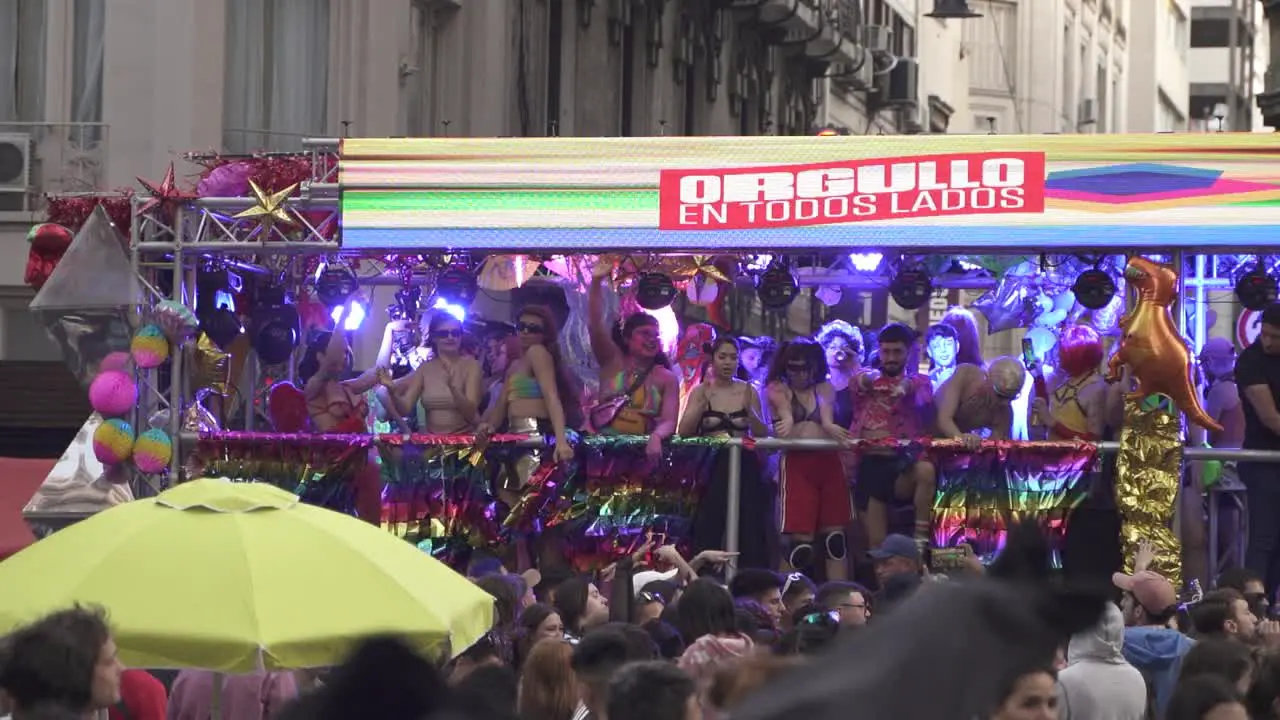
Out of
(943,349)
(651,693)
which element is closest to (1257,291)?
(943,349)

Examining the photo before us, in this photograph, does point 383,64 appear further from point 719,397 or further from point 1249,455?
point 1249,455

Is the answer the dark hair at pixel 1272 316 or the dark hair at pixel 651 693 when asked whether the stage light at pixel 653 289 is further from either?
the dark hair at pixel 651 693

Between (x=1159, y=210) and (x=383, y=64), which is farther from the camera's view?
(x=383, y=64)

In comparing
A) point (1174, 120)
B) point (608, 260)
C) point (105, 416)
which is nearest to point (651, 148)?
point (608, 260)

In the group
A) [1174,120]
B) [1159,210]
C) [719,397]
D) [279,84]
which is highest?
[1174,120]

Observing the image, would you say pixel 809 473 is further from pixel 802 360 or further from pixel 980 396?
pixel 980 396

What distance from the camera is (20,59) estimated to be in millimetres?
21750

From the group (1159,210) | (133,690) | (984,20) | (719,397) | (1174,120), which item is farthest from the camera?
(1174,120)

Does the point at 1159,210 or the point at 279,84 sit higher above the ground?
the point at 279,84

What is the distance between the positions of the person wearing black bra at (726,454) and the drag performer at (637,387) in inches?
7.3

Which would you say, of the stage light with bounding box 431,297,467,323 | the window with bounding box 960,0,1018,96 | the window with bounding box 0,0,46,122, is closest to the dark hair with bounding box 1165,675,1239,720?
the stage light with bounding box 431,297,467,323

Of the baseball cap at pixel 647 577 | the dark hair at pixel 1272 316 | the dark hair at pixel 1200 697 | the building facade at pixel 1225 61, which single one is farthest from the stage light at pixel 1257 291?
the building facade at pixel 1225 61

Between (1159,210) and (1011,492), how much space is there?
178 centimetres

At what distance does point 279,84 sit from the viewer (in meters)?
22.6
